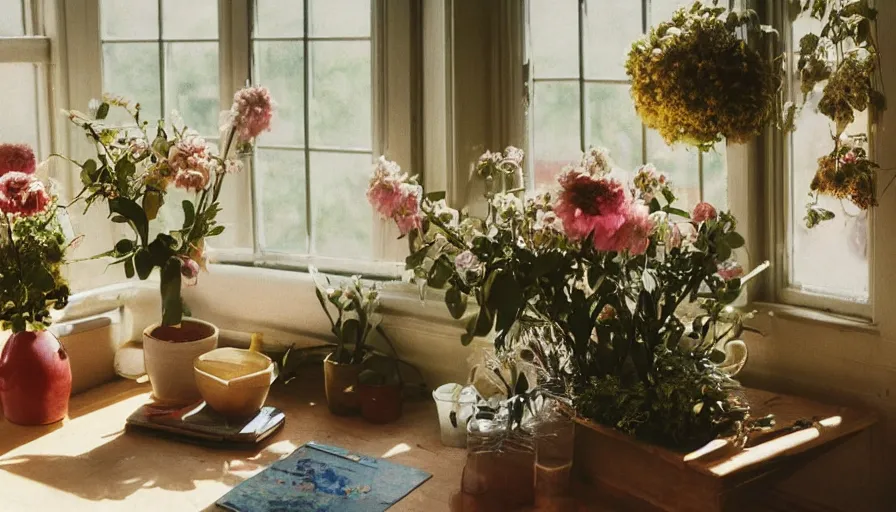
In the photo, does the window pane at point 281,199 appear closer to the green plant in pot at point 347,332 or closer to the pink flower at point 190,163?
the green plant in pot at point 347,332

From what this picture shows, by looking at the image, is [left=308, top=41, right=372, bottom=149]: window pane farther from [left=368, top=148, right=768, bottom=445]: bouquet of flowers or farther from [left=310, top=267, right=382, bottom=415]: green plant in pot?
[left=368, top=148, right=768, bottom=445]: bouquet of flowers

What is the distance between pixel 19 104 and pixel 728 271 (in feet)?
7.19

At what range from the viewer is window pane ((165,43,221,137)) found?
10.3ft

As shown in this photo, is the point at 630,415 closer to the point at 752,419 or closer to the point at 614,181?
the point at 752,419

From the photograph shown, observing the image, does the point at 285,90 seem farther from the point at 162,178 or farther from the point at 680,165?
the point at 680,165

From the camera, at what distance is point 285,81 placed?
3041 mm

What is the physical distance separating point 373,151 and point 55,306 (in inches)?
37.6

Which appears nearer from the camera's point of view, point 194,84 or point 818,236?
point 818,236

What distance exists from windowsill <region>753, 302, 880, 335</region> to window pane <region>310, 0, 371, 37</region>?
1.34 m

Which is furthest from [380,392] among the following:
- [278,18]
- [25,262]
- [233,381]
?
[278,18]

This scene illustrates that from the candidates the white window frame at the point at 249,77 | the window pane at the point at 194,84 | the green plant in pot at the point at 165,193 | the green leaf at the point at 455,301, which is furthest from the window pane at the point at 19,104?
the green leaf at the point at 455,301

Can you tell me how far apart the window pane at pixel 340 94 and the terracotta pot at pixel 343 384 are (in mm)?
673

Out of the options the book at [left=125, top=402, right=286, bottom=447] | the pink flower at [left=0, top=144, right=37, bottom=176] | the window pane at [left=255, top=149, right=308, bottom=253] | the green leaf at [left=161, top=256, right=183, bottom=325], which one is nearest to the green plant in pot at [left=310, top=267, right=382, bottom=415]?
the book at [left=125, top=402, right=286, bottom=447]

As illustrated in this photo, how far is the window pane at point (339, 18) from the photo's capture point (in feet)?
9.53
